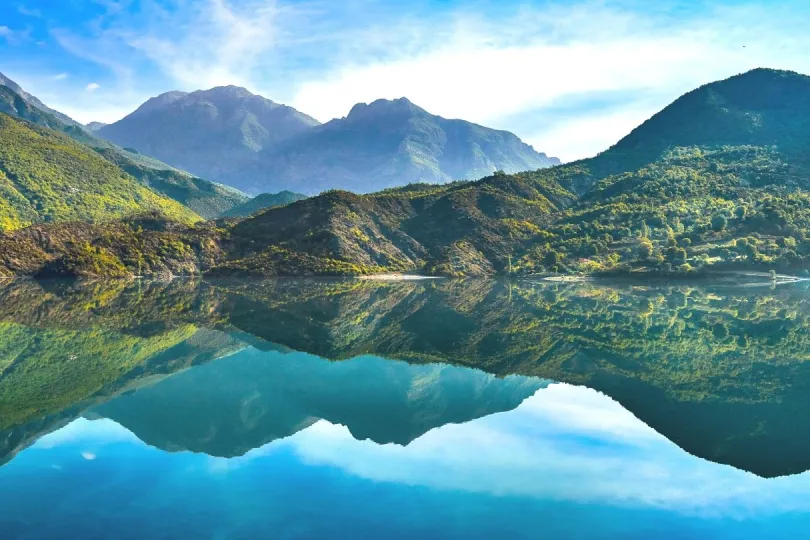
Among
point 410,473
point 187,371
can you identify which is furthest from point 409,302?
point 410,473

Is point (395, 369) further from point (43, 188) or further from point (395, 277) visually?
point (43, 188)

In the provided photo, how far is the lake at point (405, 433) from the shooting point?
12656mm

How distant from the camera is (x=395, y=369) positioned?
92.6 feet

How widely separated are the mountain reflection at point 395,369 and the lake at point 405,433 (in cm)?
14

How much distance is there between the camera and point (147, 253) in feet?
382

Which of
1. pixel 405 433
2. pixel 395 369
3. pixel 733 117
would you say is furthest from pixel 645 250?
pixel 733 117

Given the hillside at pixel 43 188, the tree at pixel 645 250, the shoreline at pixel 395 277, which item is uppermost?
the hillside at pixel 43 188

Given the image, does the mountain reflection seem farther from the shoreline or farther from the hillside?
the hillside

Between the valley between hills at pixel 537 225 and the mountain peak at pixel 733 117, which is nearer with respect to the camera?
the valley between hills at pixel 537 225

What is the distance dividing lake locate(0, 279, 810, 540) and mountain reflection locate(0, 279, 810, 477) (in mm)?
143

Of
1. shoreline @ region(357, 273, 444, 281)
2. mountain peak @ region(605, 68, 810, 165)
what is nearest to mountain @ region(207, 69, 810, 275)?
mountain peak @ region(605, 68, 810, 165)

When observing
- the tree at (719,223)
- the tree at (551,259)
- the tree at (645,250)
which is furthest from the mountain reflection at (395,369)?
the tree at (551,259)

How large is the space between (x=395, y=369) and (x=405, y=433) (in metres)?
9.53

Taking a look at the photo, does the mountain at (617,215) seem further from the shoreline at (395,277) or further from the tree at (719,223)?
the shoreline at (395,277)
